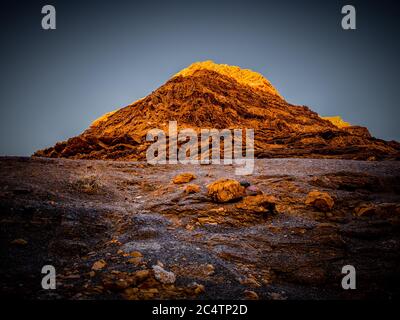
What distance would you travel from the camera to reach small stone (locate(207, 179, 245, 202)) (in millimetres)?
7543

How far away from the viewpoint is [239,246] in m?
5.66

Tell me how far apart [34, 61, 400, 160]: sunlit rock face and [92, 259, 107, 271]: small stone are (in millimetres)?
16550

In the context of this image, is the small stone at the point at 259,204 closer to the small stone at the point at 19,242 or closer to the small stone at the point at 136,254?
the small stone at the point at 136,254

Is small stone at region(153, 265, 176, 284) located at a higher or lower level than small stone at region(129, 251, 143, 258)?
lower

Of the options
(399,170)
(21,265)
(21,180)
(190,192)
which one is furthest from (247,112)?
(21,265)

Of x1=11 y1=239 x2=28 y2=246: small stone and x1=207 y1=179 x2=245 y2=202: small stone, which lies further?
x1=207 y1=179 x2=245 y2=202: small stone

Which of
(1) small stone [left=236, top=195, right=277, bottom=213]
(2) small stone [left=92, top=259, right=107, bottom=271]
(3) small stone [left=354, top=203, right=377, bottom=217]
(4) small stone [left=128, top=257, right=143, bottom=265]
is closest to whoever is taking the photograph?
(2) small stone [left=92, top=259, right=107, bottom=271]

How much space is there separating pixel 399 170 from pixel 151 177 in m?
10.7

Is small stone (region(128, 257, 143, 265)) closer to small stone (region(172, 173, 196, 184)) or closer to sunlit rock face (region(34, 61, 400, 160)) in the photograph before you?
small stone (region(172, 173, 196, 184))

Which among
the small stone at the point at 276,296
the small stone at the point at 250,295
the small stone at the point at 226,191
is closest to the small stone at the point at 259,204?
the small stone at the point at 226,191

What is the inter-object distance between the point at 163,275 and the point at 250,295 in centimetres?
145

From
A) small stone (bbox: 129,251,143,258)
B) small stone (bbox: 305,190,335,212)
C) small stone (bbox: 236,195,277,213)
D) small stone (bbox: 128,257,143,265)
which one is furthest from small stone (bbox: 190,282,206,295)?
small stone (bbox: 305,190,335,212)

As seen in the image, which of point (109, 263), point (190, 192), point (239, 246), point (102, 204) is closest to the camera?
point (109, 263)
